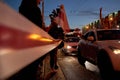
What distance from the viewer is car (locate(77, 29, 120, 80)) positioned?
8.76m

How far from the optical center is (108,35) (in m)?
11.2

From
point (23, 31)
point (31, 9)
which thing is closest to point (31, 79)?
point (31, 9)

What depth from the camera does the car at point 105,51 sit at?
28.7ft

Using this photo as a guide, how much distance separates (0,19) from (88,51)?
1100 centimetres

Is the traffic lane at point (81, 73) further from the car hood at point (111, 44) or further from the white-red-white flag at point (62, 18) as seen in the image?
the white-red-white flag at point (62, 18)

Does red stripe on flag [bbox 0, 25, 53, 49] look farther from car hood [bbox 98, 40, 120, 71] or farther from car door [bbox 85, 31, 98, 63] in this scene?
car door [bbox 85, 31, 98, 63]

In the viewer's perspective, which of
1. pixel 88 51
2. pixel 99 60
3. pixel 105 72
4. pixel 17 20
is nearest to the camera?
pixel 17 20

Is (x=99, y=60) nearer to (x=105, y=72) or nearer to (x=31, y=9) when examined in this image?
(x=105, y=72)

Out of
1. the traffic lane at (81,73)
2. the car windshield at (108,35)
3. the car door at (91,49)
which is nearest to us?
the traffic lane at (81,73)

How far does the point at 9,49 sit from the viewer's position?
1.19 metres

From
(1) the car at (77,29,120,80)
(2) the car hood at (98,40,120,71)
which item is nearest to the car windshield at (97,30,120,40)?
(1) the car at (77,29,120,80)

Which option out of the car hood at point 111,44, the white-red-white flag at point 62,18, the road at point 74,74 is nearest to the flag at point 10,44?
the road at point 74,74

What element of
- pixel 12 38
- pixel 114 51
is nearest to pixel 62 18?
pixel 114 51

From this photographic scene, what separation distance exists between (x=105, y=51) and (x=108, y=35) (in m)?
2.09
